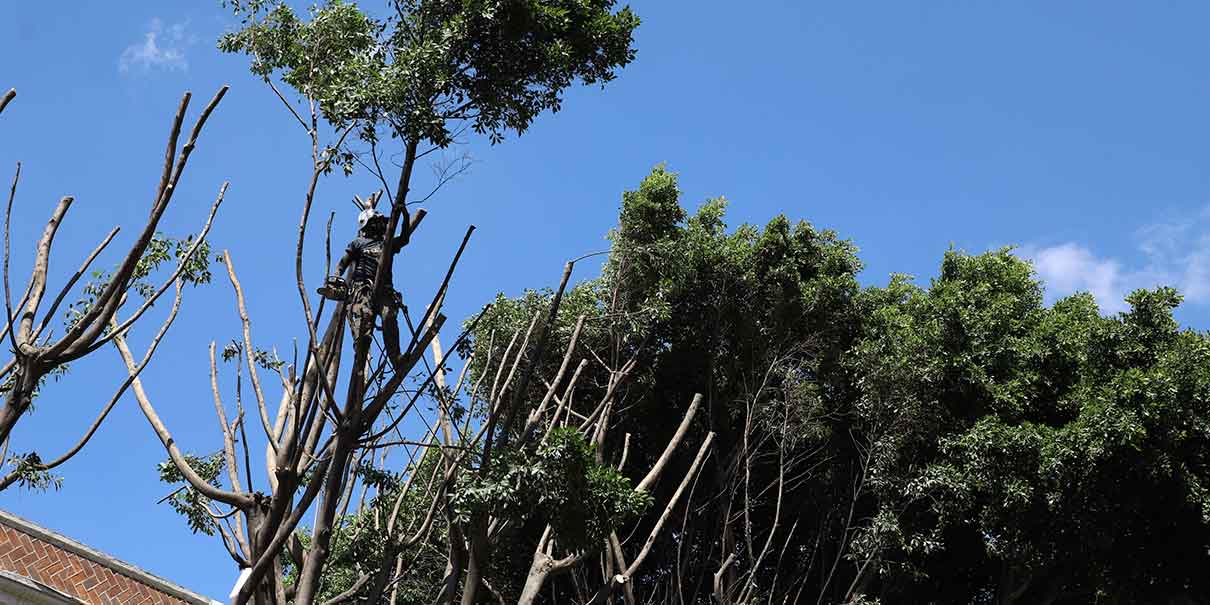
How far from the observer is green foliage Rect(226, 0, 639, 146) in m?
5.86

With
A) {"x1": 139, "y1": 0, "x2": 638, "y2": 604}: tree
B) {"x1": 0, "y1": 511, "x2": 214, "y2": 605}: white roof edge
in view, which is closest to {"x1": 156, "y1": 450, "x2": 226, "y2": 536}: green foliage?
{"x1": 139, "y1": 0, "x2": 638, "y2": 604}: tree

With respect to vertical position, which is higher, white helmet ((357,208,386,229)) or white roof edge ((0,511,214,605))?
white helmet ((357,208,386,229))

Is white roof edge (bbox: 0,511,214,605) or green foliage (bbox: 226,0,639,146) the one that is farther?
white roof edge (bbox: 0,511,214,605)

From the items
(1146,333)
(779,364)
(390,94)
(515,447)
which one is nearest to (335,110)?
(390,94)

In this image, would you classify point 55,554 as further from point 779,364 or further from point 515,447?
Answer: point 779,364

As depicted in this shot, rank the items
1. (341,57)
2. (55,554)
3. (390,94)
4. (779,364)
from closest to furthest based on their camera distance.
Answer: (390,94), (341,57), (55,554), (779,364)

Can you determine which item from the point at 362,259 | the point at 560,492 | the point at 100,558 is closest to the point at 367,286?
the point at 362,259

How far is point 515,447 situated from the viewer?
21.1ft

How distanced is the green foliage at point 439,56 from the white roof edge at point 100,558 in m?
5.56

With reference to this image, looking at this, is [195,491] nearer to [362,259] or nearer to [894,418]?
[362,259]

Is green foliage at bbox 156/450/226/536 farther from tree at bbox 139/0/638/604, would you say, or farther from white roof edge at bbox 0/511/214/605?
white roof edge at bbox 0/511/214/605

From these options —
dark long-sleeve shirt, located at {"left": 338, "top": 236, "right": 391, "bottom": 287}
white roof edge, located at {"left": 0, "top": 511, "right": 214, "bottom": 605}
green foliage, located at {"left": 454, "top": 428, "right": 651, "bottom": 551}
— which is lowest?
white roof edge, located at {"left": 0, "top": 511, "right": 214, "bottom": 605}

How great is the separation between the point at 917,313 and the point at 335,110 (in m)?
8.25

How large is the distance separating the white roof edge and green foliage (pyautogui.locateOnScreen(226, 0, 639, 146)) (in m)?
5.56
